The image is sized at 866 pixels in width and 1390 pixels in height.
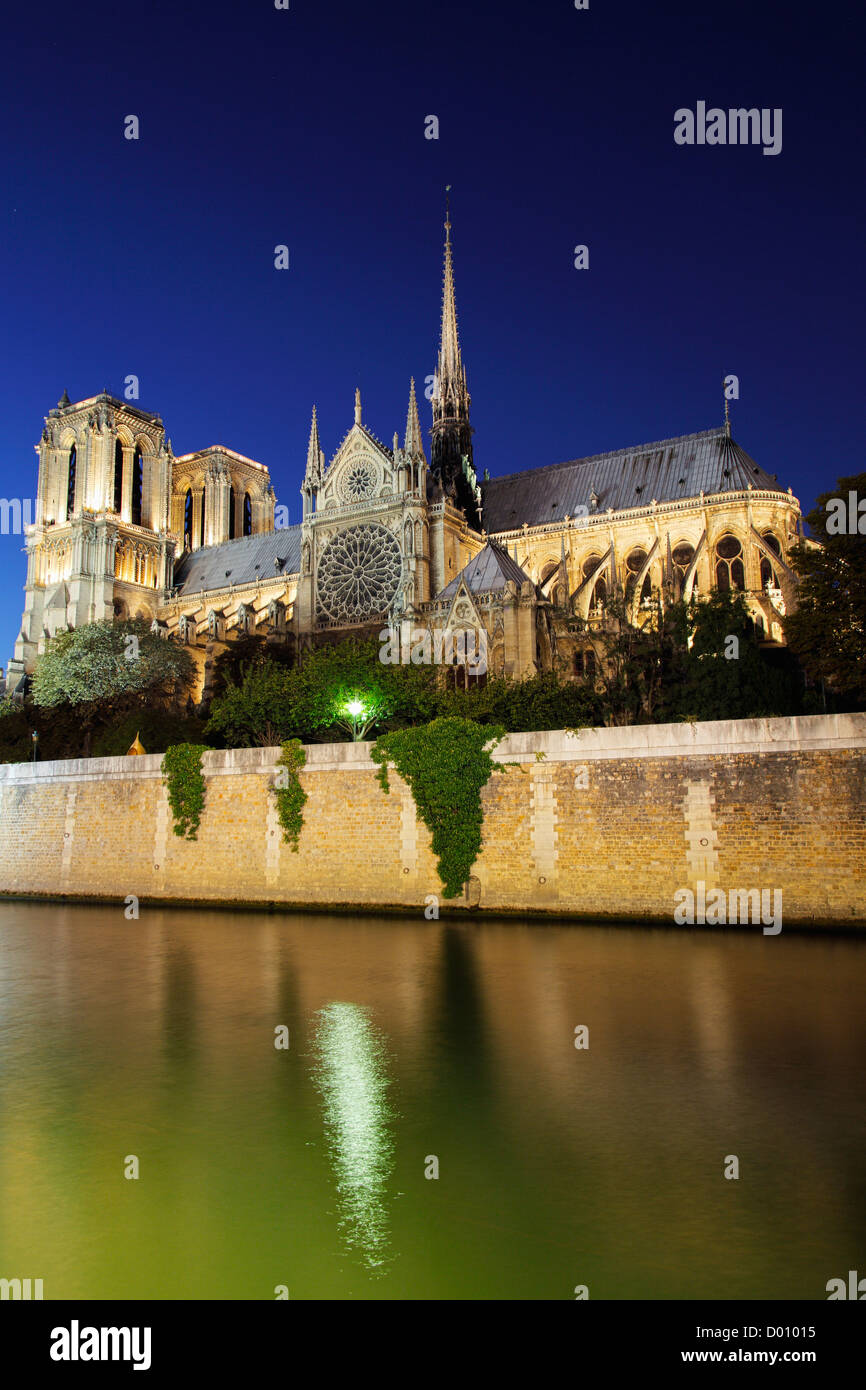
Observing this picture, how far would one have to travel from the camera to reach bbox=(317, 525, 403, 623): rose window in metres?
44.6

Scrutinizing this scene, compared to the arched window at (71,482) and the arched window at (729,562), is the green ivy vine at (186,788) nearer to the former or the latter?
the arched window at (729,562)

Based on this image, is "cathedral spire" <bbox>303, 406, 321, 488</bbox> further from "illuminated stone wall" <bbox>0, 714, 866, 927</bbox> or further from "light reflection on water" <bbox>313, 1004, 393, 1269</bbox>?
"light reflection on water" <bbox>313, 1004, 393, 1269</bbox>

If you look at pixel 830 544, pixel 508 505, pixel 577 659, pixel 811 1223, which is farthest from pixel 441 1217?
pixel 508 505

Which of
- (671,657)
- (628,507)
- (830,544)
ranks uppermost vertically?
(628,507)

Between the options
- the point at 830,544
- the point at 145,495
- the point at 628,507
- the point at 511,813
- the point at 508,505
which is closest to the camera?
the point at 511,813

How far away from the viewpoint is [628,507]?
146 ft

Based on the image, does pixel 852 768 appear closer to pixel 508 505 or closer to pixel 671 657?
pixel 671 657

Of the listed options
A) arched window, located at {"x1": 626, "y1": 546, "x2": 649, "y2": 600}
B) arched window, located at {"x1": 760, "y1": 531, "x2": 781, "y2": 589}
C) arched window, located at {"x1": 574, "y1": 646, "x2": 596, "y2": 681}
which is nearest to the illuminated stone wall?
arched window, located at {"x1": 574, "y1": 646, "x2": 596, "y2": 681}

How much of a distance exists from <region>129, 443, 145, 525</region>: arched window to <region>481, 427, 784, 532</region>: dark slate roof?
86.6ft

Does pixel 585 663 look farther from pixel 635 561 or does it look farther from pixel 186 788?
pixel 635 561

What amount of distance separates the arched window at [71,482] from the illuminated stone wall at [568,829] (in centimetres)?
4495

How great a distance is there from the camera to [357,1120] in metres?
6.71

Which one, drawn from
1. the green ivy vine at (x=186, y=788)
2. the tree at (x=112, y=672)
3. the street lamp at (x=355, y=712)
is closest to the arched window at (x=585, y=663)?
the street lamp at (x=355, y=712)
